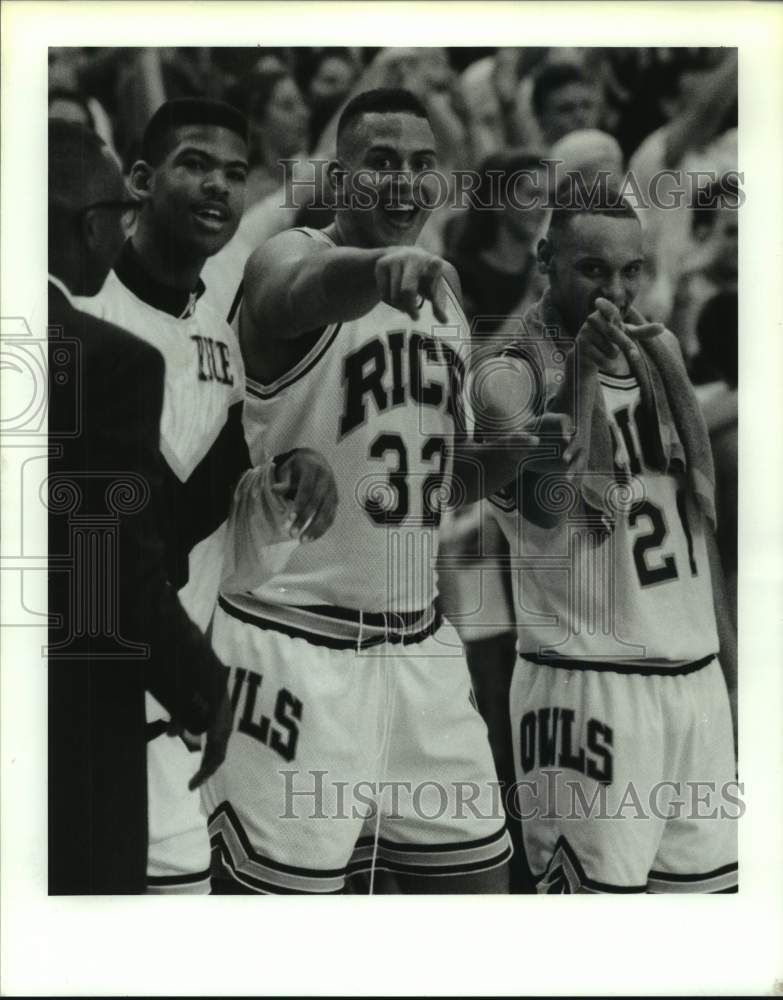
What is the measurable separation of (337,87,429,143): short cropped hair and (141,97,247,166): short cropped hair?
0.22 meters

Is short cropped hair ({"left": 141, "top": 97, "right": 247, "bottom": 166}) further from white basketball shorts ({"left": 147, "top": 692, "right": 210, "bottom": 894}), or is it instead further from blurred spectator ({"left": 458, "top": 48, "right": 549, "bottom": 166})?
white basketball shorts ({"left": 147, "top": 692, "right": 210, "bottom": 894})

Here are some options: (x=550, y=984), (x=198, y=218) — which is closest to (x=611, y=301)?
(x=198, y=218)

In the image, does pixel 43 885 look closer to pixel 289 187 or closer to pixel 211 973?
pixel 211 973

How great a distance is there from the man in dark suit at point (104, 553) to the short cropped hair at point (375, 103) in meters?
0.51

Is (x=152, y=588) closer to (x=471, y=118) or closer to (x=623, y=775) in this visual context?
(x=623, y=775)

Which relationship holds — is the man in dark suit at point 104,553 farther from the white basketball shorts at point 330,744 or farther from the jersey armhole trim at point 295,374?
the jersey armhole trim at point 295,374

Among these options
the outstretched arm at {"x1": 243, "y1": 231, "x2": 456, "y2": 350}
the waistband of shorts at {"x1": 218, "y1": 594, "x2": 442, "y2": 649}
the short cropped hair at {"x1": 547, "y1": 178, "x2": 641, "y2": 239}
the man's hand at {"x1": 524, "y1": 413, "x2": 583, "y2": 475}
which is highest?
the short cropped hair at {"x1": 547, "y1": 178, "x2": 641, "y2": 239}

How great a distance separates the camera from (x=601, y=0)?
8.80 ft

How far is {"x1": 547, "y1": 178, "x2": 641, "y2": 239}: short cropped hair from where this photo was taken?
105 inches

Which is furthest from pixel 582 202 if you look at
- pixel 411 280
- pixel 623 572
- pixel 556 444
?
pixel 623 572

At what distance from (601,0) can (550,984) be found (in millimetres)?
2193

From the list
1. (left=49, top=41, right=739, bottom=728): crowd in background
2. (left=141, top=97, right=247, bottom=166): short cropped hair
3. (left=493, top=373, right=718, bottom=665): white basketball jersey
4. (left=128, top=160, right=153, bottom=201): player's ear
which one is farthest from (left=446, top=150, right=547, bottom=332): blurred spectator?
(left=128, top=160, right=153, bottom=201): player's ear

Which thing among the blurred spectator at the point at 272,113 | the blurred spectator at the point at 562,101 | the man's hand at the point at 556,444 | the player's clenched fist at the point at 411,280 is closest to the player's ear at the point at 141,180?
the blurred spectator at the point at 272,113

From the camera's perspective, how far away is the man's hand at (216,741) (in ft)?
8.73
